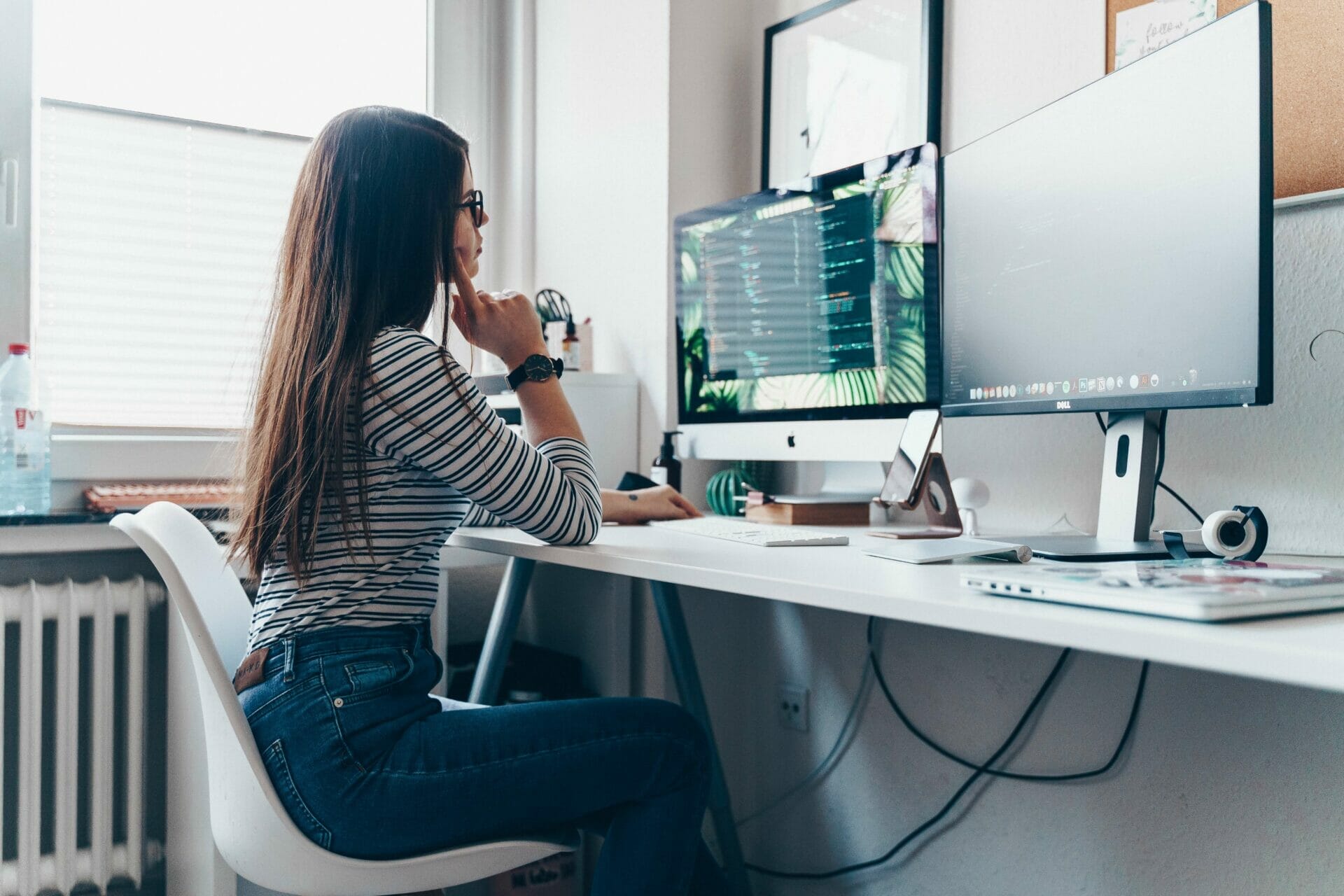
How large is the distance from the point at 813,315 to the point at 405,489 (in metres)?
0.72

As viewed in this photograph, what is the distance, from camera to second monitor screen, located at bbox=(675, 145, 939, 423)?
4.61 ft

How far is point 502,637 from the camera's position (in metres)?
1.61

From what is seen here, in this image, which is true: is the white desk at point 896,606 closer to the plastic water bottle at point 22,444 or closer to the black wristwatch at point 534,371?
the black wristwatch at point 534,371

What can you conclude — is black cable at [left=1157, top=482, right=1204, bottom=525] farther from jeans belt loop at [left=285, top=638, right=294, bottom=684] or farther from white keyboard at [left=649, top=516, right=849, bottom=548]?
jeans belt loop at [left=285, top=638, right=294, bottom=684]

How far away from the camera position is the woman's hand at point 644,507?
4.89ft

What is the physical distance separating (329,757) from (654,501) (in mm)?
667

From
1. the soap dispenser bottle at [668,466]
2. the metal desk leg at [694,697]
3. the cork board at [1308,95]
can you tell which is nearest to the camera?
the cork board at [1308,95]

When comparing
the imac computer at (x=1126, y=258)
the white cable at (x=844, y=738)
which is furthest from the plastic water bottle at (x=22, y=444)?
the imac computer at (x=1126, y=258)

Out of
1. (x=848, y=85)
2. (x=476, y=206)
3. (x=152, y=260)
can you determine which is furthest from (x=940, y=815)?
(x=152, y=260)

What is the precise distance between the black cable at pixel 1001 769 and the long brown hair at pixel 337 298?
91 cm

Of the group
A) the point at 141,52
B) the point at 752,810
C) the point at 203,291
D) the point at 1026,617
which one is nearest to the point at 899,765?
the point at 752,810

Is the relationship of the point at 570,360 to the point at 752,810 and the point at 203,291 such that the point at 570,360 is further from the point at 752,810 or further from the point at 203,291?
the point at 752,810

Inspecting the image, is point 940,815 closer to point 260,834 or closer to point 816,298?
point 816,298

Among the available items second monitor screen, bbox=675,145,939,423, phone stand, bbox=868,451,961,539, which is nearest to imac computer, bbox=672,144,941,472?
second monitor screen, bbox=675,145,939,423
